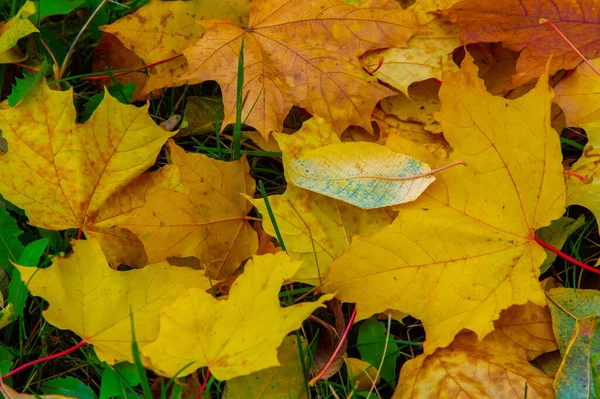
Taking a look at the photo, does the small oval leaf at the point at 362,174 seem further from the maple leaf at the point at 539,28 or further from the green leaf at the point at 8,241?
the green leaf at the point at 8,241

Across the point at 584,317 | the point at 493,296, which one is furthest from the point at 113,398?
the point at 584,317

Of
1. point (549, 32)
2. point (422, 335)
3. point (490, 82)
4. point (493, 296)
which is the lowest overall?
point (422, 335)

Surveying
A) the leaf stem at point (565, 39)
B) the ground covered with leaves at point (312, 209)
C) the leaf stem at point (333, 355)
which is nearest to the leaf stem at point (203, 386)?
the ground covered with leaves at point (312, 209)

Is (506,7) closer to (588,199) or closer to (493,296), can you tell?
(588,199)

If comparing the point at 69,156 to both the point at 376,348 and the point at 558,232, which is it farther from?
the point at 558,232

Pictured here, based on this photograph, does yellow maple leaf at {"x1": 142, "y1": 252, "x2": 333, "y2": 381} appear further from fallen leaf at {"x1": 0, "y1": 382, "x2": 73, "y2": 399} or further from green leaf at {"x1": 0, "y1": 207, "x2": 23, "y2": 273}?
green leaf at {"x1": 0, "y1": 207, "x2": 23, "y2": 273}

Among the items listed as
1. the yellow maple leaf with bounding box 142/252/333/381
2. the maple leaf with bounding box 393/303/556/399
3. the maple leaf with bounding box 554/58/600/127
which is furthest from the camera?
the maple leaf with bounding box 554/58/600/127

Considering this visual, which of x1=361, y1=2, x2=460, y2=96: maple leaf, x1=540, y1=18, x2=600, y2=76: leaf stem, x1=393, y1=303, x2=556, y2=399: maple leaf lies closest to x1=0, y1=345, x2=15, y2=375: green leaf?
x1=393, y1=303, x2=556, y2=399: maple leaf
